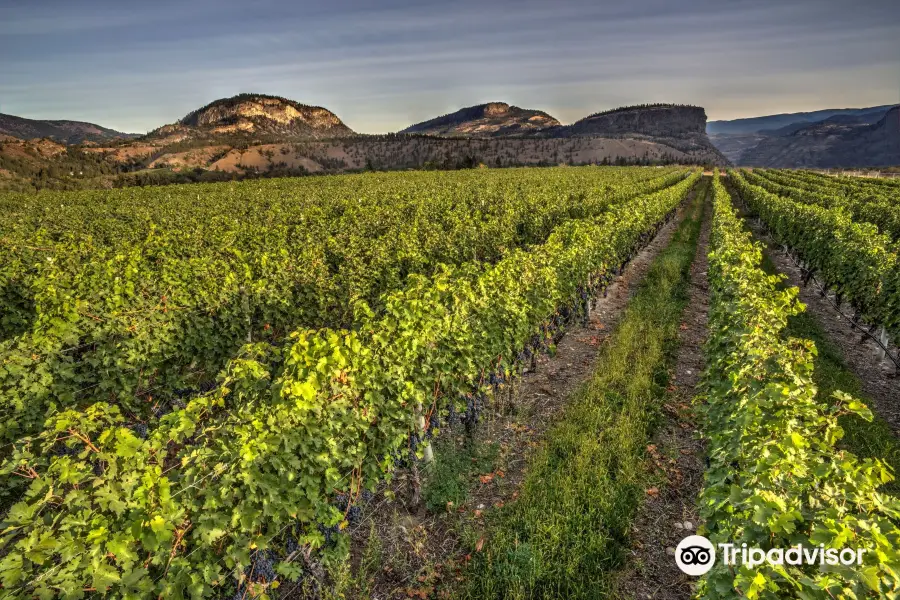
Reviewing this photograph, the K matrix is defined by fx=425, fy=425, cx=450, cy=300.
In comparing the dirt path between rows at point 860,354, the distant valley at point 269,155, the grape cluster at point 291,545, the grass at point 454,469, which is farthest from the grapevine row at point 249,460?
the distant valley at point 269,155

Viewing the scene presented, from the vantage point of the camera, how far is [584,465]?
20.9 feet

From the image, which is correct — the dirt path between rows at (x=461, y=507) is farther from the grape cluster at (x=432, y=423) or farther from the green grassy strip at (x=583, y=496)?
the grape cluster at (x=432, y=423)

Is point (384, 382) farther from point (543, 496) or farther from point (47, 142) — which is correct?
point (47, 142)

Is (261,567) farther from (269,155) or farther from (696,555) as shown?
(269,155)

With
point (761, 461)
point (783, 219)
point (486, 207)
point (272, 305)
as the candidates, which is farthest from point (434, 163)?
point (761, 461)

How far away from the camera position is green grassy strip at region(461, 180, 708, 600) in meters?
4.75

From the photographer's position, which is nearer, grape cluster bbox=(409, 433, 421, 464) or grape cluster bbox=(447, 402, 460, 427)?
grape cluster bbox=(409, 433, 421, 464)

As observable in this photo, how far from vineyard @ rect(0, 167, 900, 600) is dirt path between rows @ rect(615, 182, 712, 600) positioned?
0.16m

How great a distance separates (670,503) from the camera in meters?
5.90

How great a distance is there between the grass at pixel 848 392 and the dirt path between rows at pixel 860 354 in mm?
158

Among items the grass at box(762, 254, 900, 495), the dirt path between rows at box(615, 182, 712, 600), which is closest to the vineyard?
the dirt path between rows at box(615, 182, 712, 600)

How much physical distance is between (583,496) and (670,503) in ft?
4.09

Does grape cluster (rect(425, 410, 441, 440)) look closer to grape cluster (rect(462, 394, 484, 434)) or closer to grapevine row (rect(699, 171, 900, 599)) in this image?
grape cluster (rect(462, 394, 484, 434))

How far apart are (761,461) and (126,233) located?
814 inches
